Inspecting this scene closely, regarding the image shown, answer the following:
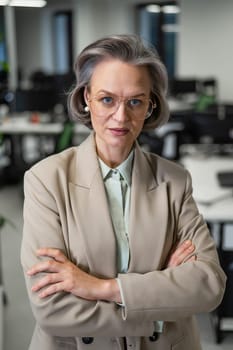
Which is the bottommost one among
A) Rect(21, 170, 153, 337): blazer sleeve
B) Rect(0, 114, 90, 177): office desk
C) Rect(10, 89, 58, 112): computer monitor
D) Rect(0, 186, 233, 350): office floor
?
Rect(0, 186, 233, 350): office floor

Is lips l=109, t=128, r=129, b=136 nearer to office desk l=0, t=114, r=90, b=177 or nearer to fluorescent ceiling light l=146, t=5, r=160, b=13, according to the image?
office desk l=0, t=114, r=90, b=177

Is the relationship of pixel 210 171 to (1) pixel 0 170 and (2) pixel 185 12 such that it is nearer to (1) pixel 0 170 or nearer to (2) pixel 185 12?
(1) pixel 0 170

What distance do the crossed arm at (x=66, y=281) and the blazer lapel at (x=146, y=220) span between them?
9 centimetres

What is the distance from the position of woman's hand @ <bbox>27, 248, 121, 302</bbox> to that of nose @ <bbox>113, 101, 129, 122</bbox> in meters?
0.36

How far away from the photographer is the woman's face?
111cm

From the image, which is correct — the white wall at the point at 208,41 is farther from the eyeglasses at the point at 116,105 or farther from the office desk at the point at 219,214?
the eyeglasses at the point at 116,105

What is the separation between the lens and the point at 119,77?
3.64 ft

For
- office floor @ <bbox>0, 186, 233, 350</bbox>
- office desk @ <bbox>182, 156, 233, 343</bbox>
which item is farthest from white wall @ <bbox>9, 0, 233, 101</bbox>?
office desk @ <bbox>182, 156, 233, 343</bbox>

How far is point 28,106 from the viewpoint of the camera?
550 cm

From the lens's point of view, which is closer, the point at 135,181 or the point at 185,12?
the point at 135,181

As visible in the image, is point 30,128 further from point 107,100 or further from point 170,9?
point 170,9

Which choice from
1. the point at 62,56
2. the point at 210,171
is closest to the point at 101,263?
the point at 210,171

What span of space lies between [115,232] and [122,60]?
43 cm

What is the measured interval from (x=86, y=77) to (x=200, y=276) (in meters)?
0.58
